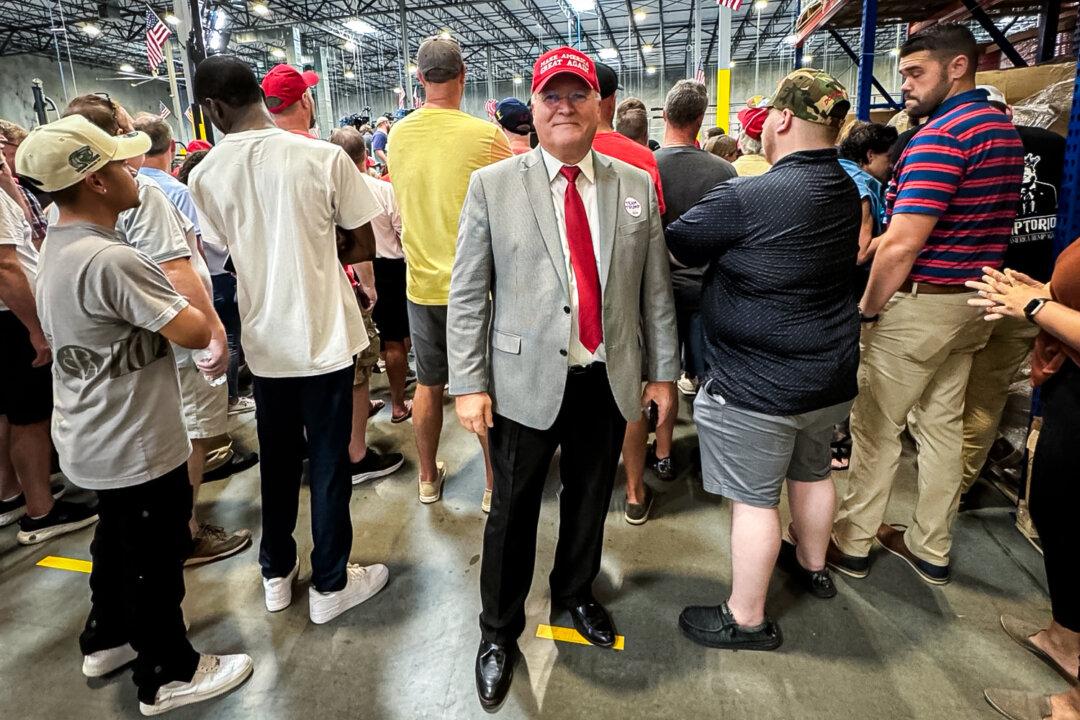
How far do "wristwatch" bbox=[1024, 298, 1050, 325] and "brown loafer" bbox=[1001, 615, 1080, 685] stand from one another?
3.85 feet

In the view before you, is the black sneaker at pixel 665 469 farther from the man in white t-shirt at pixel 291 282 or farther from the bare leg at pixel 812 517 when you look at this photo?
the man in white t-shirt at pixel 291 282

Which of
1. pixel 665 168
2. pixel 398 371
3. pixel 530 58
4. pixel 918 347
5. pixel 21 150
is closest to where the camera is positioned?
pixel 21 150

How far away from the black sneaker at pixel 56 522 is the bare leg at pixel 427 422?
65.5 inches

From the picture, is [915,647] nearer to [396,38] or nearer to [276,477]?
[276,477]

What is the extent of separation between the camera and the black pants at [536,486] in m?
1.76

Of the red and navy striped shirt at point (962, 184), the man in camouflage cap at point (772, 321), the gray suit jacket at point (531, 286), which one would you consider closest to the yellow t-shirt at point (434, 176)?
the gray suit jacket at point (531, 286)

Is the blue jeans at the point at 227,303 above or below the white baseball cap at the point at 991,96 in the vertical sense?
below

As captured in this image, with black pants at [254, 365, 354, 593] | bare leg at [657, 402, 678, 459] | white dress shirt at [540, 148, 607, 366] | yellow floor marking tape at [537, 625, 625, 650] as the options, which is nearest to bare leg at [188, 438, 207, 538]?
black pants at [254, 365, 354, 593]

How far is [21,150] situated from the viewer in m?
1.43

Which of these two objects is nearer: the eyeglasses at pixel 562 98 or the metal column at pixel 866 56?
the eyeglasses at pixel 562 98

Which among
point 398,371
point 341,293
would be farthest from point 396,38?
point 341,293

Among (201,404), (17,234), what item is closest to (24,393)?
(17,234)

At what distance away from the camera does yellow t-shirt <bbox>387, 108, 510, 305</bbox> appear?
244 cm

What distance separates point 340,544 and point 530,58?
27.0m
